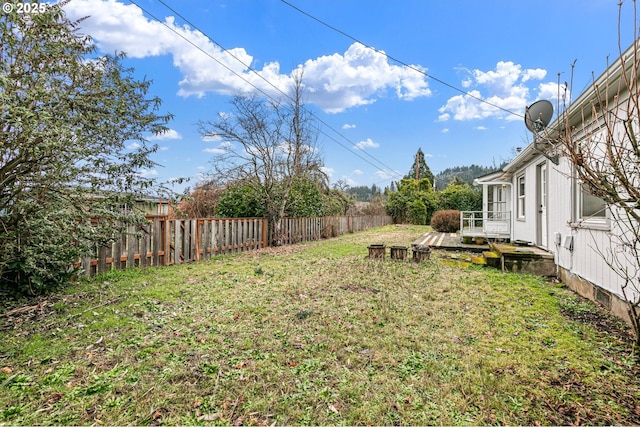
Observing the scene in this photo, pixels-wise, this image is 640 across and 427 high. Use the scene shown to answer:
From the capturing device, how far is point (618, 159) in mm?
2193

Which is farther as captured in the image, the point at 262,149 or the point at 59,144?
the point at 262,149

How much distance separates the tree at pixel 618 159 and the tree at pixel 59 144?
504 cm

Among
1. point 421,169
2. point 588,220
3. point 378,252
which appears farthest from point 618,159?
point 421,169

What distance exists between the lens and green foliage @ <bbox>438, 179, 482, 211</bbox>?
75.6 ft

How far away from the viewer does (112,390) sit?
7.14ft

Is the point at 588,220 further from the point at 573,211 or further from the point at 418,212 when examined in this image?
the point at 418,212

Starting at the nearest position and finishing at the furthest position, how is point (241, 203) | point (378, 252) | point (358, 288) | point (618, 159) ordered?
point (618, 159)
point (358, 288)
point (378, 252)
point (241, 203)

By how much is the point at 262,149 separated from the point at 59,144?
8.98 meters

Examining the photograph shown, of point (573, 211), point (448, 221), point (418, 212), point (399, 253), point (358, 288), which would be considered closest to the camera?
point (573, 211)

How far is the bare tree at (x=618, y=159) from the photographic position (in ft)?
7.12

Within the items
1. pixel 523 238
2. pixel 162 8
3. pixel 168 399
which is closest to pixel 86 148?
pixel 168 399

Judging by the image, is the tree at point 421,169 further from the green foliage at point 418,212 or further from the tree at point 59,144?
the tree at point 59,144

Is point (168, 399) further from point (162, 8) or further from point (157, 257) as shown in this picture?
point (162, 8)

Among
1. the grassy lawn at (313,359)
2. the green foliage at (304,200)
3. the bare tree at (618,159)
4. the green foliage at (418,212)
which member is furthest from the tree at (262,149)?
the green foliage at (418,212)
